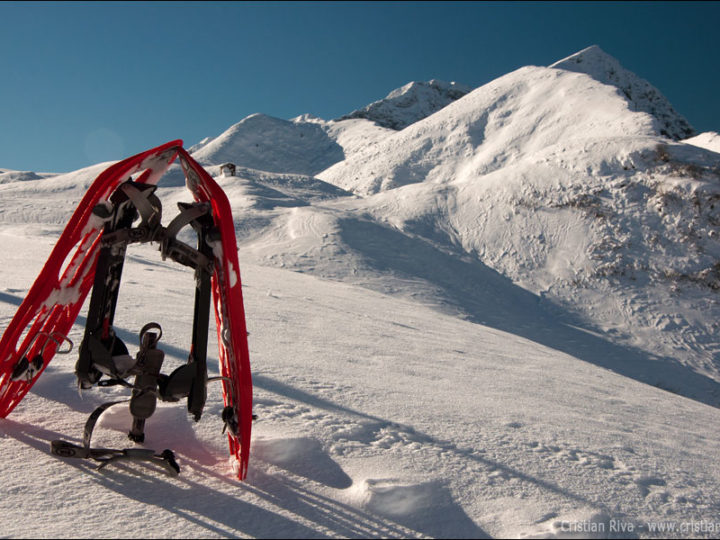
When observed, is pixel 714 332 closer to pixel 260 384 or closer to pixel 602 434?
pixel 602 434

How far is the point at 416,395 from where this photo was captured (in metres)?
3.77

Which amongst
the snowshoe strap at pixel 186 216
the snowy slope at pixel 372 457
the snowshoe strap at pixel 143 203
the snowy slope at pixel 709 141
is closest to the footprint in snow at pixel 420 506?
the snowy slope at pixel 372 457

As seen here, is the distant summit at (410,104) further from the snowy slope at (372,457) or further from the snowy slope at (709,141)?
the snowy slope at (372,457)

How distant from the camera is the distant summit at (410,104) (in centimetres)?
9339

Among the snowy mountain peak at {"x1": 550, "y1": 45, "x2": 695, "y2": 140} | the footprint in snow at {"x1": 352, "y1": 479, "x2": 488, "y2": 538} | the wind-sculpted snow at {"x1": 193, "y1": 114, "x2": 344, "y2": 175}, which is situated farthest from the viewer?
the snowy mountain peak at {"x1": 550, "y1": 45, "x2": 695, "y2": 140}

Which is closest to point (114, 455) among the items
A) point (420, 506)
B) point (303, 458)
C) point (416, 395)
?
point (303, 458)

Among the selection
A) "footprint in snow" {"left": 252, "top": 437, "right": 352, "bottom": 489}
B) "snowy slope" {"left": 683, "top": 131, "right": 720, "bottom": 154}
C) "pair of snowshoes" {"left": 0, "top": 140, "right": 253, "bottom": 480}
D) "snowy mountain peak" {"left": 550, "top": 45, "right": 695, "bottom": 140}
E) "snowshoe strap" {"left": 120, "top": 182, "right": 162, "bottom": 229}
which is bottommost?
"footprint in snow" {"left": 252, "top": 437, "right": 352, "bottom": 489}

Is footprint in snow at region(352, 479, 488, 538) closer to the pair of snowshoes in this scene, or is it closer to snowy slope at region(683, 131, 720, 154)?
the pair of snowshoes

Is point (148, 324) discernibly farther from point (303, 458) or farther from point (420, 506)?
point (420, 506)

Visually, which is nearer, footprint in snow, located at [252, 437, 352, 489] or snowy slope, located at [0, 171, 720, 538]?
snowy slope, located at [0, 171, 720, 538]

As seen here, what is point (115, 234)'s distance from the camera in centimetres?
230

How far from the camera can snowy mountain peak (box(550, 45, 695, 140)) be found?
65.9 metres

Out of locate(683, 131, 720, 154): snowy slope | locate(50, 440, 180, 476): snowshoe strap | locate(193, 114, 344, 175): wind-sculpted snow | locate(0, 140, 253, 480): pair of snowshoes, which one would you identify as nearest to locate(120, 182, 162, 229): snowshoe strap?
locate(0, 140, 253, 480): pair of snowshoes

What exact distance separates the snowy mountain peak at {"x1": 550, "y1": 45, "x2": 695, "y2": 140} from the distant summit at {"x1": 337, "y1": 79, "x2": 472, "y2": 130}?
32.8m
